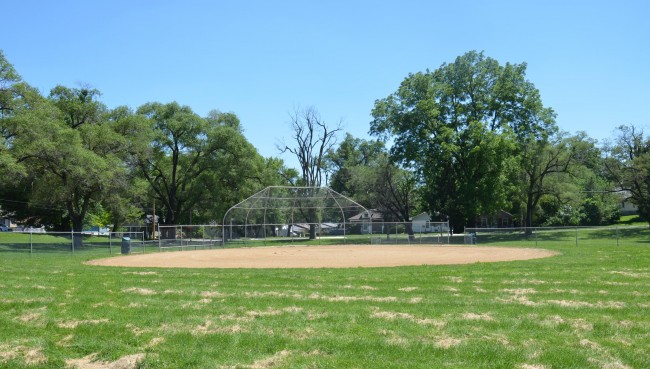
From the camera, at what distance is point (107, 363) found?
295 inches

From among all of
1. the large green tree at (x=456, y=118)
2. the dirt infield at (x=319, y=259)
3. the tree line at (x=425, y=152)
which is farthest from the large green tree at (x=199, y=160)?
the dirt infield at (x=319, y=259)

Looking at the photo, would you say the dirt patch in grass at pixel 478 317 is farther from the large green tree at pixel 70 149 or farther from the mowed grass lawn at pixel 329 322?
the large green tree at pixel 70 149

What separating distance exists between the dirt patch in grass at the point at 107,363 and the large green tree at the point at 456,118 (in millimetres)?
46486

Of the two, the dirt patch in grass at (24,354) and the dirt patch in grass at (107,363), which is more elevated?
the dirt patch in grass at (24,354)

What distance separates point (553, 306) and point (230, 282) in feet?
28.5

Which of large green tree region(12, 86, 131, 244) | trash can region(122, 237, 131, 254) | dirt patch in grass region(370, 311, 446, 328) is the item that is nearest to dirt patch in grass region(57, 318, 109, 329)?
dirt patch in grass region(370, 311, 446, 328)

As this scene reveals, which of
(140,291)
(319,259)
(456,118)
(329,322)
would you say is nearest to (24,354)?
(329,322)

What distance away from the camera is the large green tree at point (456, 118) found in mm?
53062

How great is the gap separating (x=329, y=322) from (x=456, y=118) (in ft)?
162

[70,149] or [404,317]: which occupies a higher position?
[70,149]

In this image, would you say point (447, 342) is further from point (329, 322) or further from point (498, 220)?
point (498, 220)

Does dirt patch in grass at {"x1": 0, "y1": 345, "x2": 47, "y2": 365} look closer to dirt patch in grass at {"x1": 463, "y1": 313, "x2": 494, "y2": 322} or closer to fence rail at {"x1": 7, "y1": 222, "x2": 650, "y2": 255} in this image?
dirt patch in grass at {"x1": 463, "y1": 313, "x2": 494, "y2": 322}

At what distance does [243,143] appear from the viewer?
5209 centimetres

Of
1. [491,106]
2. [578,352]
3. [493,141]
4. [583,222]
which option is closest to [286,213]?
[493,141]
